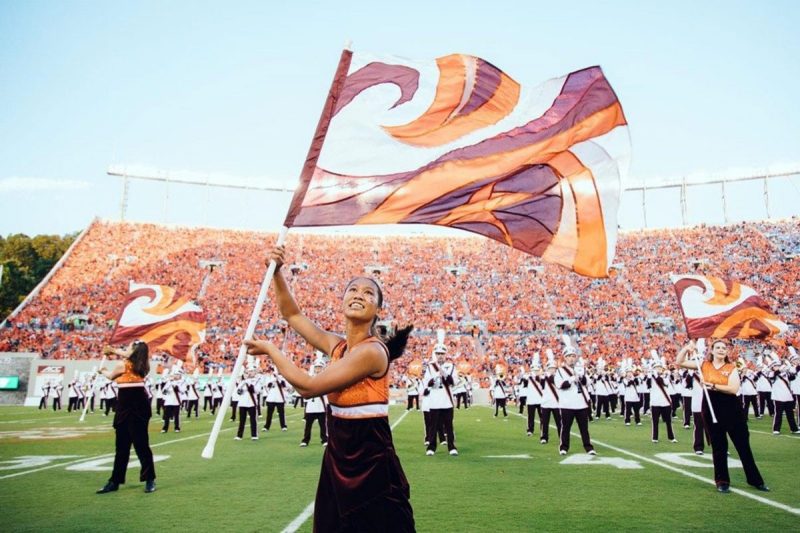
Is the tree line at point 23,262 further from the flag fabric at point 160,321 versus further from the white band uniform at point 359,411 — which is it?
the white band uniform at point 359,411

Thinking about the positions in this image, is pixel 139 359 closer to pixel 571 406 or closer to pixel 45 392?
pixel 571 406

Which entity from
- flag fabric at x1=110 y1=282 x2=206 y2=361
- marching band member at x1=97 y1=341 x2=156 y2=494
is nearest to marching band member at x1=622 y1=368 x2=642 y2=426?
flag fabric at x1=110 y1=282 x2=206 y2=361

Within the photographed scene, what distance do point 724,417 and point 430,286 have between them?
3650 cm

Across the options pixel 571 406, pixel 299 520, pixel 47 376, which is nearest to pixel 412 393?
pixel 571 406

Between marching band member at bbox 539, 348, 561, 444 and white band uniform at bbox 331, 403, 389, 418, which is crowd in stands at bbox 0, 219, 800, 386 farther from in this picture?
white band uniform at bbox 331, 403, 389, 418

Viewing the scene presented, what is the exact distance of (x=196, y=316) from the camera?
15.1 meters

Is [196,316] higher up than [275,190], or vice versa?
[275,190]

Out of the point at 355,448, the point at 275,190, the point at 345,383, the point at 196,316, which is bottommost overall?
the point at 355,448

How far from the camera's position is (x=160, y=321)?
569 inches

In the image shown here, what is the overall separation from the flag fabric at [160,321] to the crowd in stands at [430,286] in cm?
Answer: 1784

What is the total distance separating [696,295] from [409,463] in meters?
5.64

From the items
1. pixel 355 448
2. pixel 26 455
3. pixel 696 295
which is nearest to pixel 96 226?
pixel 26 455

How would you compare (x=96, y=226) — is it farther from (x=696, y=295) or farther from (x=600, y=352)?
(x=696, y=295)

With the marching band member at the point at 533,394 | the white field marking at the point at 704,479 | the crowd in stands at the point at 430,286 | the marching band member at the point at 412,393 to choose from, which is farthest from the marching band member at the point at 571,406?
the crowd in stands at the point at 430,286
